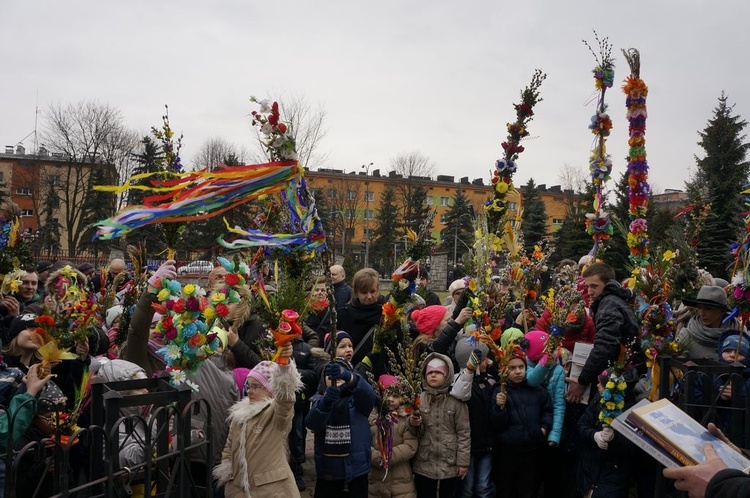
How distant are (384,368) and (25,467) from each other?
284 cm

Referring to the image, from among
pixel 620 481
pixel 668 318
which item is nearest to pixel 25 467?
pixel 620 481

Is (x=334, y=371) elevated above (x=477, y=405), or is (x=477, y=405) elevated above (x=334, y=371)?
(x=334, y=371)

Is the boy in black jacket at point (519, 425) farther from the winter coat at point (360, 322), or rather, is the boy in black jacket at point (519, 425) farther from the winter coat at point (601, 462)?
the winter coat at point (360, 322)

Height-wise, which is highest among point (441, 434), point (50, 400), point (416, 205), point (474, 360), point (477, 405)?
point (416, 205)

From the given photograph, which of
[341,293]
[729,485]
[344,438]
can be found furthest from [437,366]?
[729,485]

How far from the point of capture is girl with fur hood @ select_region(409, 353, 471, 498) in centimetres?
521

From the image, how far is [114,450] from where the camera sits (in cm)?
312

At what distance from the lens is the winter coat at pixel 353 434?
4.70 meters

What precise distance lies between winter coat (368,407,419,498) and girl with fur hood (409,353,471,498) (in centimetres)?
8

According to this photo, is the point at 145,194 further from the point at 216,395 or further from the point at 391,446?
the point at 391,446

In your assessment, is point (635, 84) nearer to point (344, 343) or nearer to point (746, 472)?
point (344, 343)

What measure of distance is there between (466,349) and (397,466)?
126cm

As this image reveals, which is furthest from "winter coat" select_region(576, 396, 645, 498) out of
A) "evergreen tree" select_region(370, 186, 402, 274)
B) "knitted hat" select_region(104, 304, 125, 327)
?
"evergreen tree" select_region(370, 186, 402, 274)

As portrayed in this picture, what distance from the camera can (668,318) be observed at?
5449 millimetres
